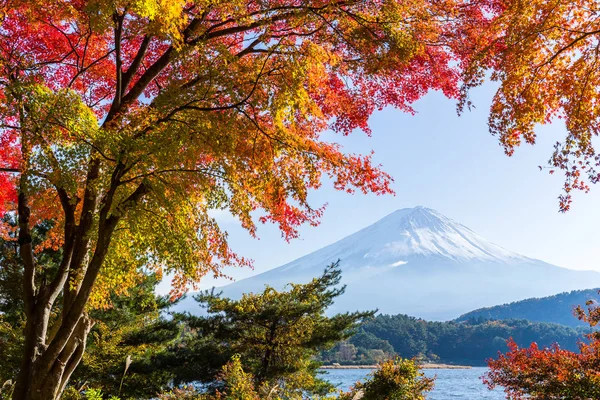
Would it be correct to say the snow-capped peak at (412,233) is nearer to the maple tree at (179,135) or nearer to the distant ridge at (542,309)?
the distant ridge at (542,309)

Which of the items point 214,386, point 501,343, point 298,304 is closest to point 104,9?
point 298,304

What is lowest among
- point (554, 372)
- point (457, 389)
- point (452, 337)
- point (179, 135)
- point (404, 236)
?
point (457, 389)

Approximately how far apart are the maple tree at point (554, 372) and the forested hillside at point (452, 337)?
46014 mm

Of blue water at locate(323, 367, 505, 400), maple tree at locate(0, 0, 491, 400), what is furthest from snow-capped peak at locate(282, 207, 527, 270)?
maple tree at locate(0, 0, 491, 400)

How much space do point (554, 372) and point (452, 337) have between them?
60971 mm

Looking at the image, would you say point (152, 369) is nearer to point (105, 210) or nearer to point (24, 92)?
point (105, 210)

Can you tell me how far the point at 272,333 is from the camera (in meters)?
11.4

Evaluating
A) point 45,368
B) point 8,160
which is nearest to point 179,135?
point 45,368

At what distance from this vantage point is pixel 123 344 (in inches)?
496

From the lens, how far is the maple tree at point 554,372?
6.83 m

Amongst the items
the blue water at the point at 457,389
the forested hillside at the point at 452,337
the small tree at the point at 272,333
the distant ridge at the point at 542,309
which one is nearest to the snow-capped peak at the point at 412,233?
the distant ridge at the point at 542,309

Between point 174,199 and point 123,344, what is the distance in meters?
9.66

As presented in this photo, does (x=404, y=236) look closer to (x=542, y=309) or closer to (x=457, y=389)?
(x=542, y=309)

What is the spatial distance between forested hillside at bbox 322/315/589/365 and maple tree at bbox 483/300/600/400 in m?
46.0
